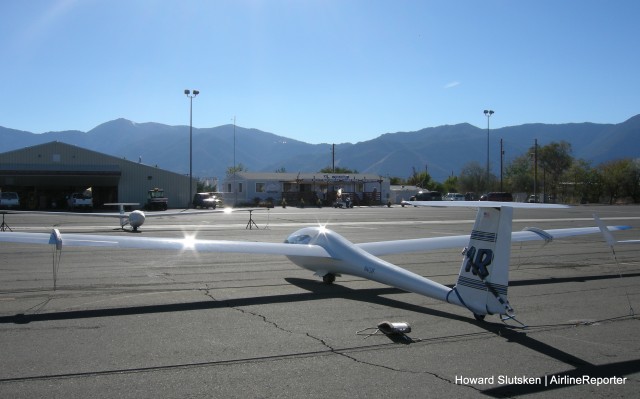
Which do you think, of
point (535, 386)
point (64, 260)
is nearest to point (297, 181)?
point (64, 260)

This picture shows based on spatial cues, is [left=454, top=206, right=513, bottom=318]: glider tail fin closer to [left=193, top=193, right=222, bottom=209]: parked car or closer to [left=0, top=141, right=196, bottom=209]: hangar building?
[left=193, top=193, right=222, bottom=209]: parked car

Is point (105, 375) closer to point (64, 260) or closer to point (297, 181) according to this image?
point (64, 260)

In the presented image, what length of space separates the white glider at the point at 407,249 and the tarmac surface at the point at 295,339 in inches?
22.7

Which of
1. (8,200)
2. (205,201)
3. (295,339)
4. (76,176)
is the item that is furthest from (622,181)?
(295,339)

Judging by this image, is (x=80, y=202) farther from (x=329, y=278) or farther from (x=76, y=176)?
(x=329, y=278)

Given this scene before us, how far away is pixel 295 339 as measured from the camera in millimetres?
8242

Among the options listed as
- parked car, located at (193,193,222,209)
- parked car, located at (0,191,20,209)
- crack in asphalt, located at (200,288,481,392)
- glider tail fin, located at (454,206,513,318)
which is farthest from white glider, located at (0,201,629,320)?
parked car, located at (0,191,20,209)

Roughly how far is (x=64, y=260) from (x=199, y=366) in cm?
1237

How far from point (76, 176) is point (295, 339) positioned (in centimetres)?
6690

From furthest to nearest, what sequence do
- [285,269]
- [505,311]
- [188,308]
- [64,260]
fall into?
[64,260] → [285,269] → [188,308] → [505,311]

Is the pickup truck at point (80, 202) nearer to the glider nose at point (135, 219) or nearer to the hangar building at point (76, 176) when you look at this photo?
the hangar building at point (76, 176)

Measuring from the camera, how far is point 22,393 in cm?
591

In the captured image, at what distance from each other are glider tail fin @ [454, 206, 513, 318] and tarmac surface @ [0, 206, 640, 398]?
0.58 m

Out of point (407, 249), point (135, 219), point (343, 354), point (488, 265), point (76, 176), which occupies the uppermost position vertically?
point (76, 176)
